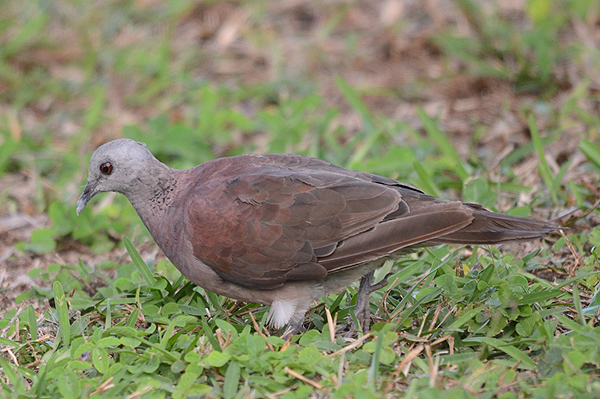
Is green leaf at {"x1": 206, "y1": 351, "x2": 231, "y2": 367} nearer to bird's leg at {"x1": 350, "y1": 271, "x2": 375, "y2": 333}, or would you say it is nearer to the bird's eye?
bird's leg at {"x1": 350, "y1": 271, "x2": 375, "y2": 333}

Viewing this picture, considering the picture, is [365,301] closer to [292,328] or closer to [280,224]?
[292,328]

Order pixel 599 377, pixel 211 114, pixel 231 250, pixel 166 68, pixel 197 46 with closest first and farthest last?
pixel 599 377
pixel 231 250
pixel 211 114
pixel 166 68
pixel 197 46

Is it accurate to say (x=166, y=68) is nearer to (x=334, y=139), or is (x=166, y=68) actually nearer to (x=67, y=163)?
(x=67, y=163)

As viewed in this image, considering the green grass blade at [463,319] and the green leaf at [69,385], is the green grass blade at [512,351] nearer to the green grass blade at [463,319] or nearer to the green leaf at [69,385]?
the green grass blade at [463,319]

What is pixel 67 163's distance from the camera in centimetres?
657

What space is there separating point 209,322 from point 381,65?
483 cm

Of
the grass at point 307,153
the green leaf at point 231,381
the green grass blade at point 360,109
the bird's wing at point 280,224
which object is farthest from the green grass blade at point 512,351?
the green grass blade at point 360,109

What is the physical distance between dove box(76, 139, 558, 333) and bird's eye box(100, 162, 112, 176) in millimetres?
516

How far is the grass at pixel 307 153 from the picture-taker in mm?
3375

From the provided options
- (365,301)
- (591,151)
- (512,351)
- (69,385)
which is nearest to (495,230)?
(512,351)

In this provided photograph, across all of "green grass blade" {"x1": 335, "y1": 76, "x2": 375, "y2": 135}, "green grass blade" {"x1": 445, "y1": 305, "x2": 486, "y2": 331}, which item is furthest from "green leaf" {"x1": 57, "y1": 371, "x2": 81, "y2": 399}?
"green grass blade" {"x1": 335, "y1": 76, "x2": 375, "y2": 135}

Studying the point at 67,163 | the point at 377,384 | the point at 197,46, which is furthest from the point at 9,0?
the point at 377,384

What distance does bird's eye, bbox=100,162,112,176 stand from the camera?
4238 millimetres

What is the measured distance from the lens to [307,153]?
20.0ft
